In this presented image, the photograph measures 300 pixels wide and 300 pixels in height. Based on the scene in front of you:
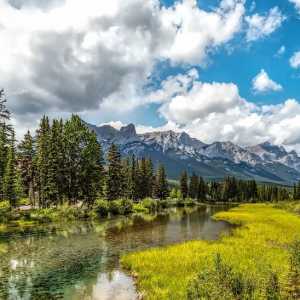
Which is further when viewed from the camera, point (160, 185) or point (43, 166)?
point (160, 185)

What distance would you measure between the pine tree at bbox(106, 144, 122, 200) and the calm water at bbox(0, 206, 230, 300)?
156ft

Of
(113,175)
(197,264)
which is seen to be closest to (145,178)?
(113,175)

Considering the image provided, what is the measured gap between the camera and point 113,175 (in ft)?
335

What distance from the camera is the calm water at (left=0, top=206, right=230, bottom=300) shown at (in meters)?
21.5

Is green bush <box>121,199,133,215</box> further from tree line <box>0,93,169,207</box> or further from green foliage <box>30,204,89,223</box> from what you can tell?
green foliage <box>30,204,89,223</box>

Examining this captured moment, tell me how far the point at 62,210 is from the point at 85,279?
47.9 meters

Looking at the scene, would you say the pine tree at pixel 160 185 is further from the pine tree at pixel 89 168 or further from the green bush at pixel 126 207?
the pine tree at pixel 89 168

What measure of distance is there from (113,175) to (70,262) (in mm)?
72652

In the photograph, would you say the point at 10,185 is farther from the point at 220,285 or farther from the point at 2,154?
the point at 220,285

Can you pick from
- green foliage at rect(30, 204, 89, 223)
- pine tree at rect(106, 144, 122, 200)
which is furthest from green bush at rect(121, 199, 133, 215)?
green foliage at rect(30, 204, 89, 223)

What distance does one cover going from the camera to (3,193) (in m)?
74.4

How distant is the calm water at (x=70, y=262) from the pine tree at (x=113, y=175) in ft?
156

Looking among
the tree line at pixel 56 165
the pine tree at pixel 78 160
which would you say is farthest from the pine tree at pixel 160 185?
the pine tree at pixel 78 160

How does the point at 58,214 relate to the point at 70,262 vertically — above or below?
above
